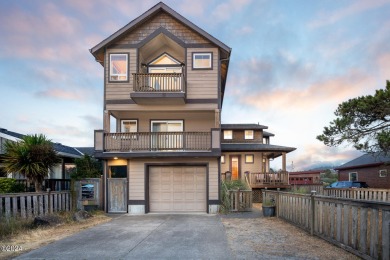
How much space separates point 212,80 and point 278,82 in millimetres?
11526

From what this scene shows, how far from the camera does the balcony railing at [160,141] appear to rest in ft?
54.6

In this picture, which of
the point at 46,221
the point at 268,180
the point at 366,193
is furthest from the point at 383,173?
the point at 46,221

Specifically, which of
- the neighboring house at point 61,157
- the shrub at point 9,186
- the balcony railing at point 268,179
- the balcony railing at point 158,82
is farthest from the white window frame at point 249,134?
the shrub at point 9,186

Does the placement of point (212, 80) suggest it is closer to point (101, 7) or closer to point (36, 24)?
point (101, 7)

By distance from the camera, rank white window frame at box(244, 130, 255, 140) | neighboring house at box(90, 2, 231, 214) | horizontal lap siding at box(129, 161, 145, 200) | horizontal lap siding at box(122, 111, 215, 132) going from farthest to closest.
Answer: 1. white window frame at box(244, 130, 255, 140)
2. horizontal lap siding at box(122, 111, 215, 132)
3. horizontal lap siding at box(129, 161, 145, 200)
4. neighboring house at box(90, 2, 231, 214)

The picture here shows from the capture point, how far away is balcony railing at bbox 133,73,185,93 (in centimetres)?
1686

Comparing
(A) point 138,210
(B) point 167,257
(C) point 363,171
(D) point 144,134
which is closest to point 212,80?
(D) point 144,134

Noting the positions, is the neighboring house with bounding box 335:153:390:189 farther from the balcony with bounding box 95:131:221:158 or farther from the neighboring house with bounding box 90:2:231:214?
the neighboring house with bounding box 90:2:231:214

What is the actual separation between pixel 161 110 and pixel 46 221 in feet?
28.5

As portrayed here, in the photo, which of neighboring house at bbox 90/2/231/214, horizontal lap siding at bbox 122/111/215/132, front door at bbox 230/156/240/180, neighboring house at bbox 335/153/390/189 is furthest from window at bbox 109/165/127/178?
neighboring house at bbox 335/153/390/189

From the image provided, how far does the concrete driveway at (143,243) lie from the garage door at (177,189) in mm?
4598

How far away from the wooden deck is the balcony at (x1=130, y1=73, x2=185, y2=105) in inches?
397

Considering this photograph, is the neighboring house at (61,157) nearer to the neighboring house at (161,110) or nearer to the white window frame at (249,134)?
the neighboring house at (161,110)

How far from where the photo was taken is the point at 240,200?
54.1 ft
